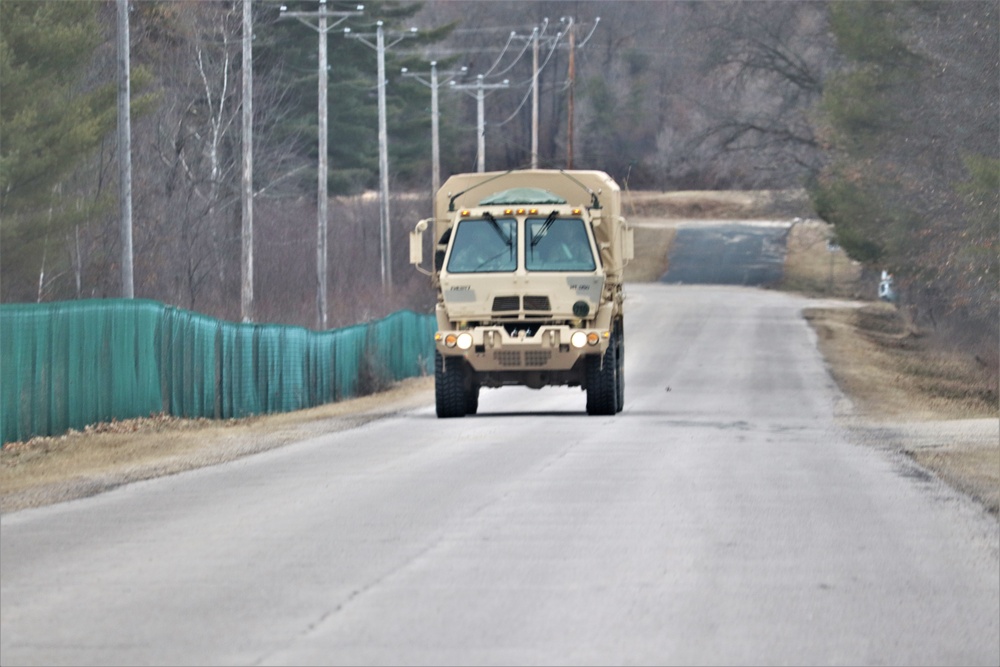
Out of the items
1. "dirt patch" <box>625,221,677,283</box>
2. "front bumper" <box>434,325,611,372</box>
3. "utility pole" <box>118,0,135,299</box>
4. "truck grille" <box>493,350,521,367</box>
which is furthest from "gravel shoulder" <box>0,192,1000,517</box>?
"dirt patch" <box>625,221,677,283</box>

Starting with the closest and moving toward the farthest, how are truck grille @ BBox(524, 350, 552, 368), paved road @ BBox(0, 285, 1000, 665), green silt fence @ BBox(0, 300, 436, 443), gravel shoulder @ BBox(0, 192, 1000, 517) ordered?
paved road @ BBox(0, 285, 1000, 665) → gravel shoulder @ BBox(0, 192, 1000, 517) → green silt fence @ BBox(0, 300, 436, 443) → truck grille @ BBox(524, 350, 552, 368)

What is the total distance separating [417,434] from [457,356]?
328 centimetres

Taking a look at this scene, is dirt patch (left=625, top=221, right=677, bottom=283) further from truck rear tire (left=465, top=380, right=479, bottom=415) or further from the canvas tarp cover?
the canvas tarp cover

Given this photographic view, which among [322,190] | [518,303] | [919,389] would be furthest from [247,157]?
[518,303]

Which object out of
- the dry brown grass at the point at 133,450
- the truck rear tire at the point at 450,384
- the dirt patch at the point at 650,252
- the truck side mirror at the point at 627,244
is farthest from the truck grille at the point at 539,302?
the dirt patch at the point at 650,252

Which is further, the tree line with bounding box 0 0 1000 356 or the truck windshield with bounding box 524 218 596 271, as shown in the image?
the tree line with bounding box 0 0 1000 356

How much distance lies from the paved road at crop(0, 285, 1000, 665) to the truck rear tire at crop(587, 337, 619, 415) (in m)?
5.05

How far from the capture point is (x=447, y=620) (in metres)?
8.52

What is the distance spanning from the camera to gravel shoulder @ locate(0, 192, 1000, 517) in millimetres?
15531

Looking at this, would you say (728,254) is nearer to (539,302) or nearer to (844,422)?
(844,422)

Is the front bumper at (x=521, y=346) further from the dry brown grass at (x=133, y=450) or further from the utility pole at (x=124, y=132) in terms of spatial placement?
the utility pole at (x=124, y=132)

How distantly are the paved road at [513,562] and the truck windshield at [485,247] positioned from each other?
5.18 metres

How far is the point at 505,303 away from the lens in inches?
896

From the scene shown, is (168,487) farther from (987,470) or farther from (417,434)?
(987,470)
